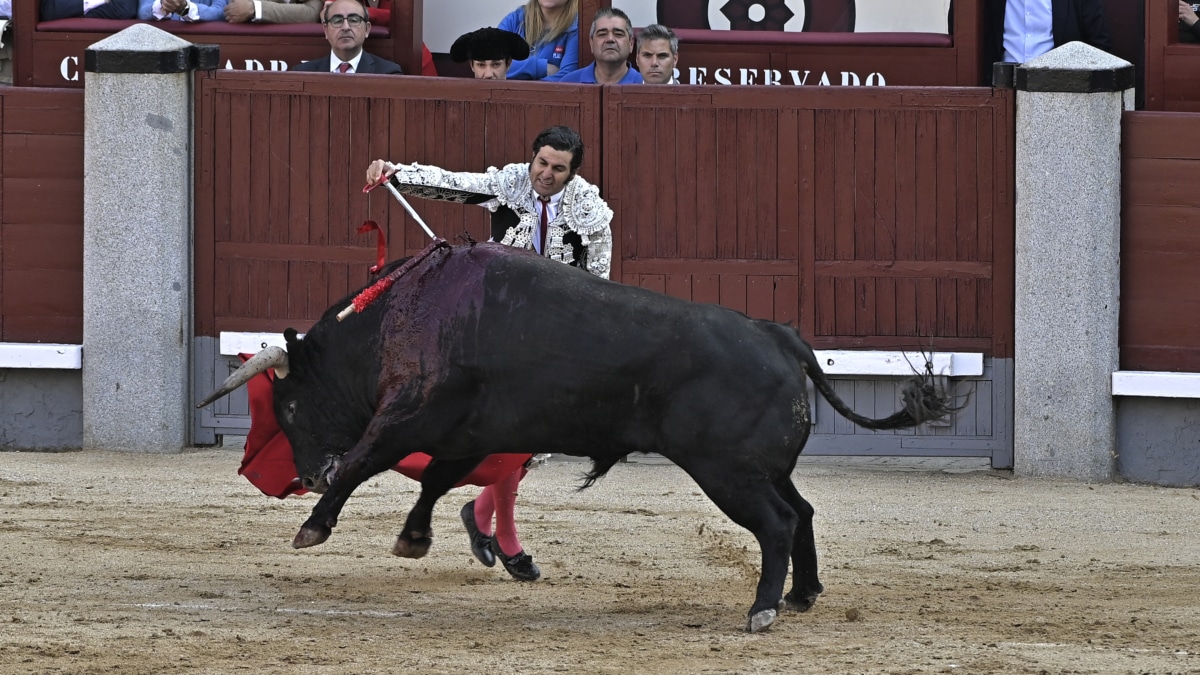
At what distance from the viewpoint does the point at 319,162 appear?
8242 millimetres

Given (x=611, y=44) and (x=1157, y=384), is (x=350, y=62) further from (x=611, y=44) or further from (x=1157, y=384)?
(x=1157, y=384)

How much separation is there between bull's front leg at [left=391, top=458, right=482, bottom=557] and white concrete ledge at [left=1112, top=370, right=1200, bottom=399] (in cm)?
337

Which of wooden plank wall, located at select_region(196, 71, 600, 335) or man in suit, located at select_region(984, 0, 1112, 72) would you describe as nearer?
wooden plank wall, located at select_region(196, 71, 600, 335)

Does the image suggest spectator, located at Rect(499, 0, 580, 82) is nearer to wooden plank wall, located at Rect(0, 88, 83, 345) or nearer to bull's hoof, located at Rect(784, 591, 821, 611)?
wooden plank wall, located at Rect(0, 88, 83, 345)

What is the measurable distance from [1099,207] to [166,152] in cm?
381

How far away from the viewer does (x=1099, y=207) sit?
25.7ft

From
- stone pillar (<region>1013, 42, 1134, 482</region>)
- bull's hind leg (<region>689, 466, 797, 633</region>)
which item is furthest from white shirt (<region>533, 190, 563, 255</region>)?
stone pillar (<region>1013, 42, 1134, 482</region>)

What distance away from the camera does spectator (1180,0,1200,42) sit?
8.76 m

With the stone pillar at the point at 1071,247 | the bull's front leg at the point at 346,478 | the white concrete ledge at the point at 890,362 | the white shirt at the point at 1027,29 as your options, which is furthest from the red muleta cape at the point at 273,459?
the white shirt at the point at 1027,29

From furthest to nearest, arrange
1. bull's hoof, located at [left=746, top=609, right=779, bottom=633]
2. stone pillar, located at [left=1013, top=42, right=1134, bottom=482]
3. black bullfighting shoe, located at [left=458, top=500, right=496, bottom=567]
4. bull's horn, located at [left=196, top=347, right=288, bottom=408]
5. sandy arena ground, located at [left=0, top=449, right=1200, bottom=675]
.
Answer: stone pillar, located at [left=1013, top=42, right=1134, bottom=482] < black bullfighting shoe, located at [left=458, top=500, right=496, bottom=567] < bull's horn, located at [left=196, top=347, right=288, bottom=408] < bull's hoof, located at [left=746, top=609, right=779, bottom=633] < sandy arena ground, located at [left=0, top=449, right=1200, bottom=675]

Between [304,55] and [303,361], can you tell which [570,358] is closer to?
[303,361]

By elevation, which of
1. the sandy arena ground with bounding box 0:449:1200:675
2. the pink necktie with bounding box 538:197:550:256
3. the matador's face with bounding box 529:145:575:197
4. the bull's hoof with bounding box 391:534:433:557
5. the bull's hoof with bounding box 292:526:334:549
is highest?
the matador's face with bounding box 529:145:575:197

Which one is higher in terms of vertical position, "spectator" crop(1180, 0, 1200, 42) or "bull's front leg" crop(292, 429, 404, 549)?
"spectator" crop(1180, 0, 1200, 42)

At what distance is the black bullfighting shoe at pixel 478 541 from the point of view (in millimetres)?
5840
